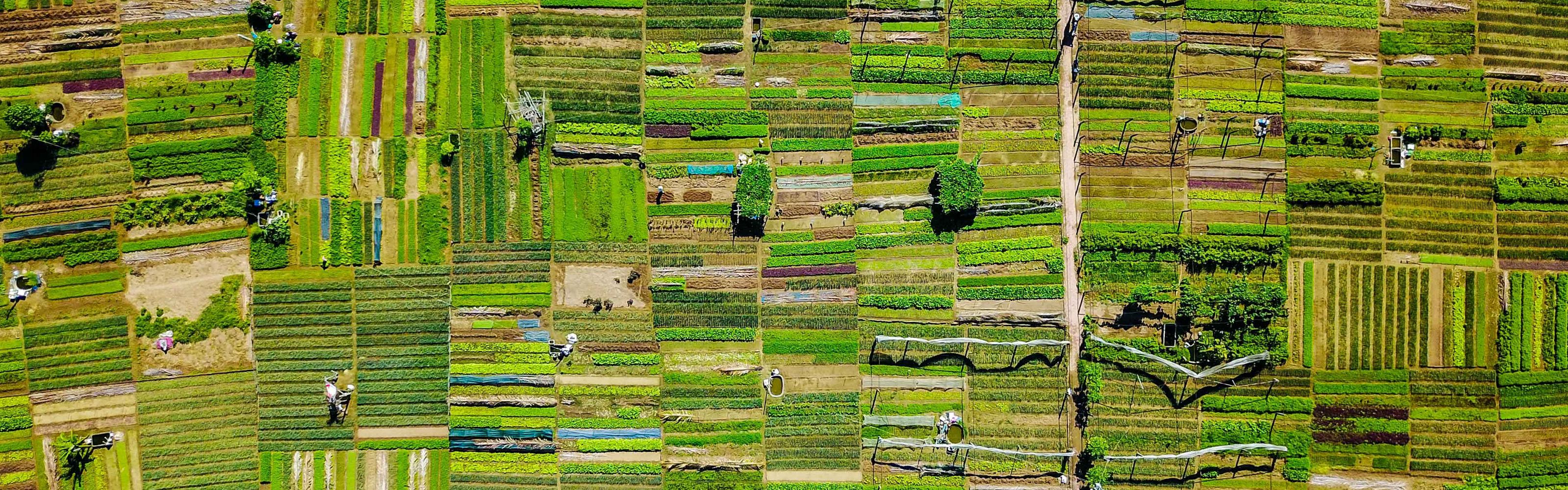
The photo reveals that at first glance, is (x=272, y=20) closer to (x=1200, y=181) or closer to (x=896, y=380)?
(x=896, y=380)

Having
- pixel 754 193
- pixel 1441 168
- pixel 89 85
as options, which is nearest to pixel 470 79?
pixel 754 193

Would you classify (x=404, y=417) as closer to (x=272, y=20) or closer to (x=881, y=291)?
(x=272, y=20)

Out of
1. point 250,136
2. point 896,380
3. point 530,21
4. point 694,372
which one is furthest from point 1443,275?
point 250,136

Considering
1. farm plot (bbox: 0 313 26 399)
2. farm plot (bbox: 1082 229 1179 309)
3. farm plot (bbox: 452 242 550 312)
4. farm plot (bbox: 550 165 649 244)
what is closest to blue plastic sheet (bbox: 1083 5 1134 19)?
farm plot (bbox: 1082 229 1179 309)

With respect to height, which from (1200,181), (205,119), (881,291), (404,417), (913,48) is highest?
(913,48)

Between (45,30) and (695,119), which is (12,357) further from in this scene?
(695,119)

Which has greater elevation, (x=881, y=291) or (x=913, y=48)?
(x=913, y=48)
